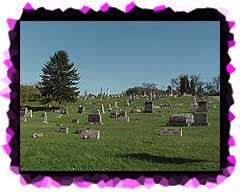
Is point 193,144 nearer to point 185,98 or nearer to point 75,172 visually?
point 185,98

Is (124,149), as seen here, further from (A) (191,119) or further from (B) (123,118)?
(A) (191,119)

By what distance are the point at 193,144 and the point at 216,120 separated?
0.99 feet

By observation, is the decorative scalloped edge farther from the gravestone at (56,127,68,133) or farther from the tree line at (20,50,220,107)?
the gravestone at (56,127,68,133)

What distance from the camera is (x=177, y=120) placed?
4.80m

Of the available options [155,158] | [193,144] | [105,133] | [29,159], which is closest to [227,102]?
[193,144]

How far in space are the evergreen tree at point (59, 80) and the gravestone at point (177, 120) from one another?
0.94m

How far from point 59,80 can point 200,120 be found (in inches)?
56.4

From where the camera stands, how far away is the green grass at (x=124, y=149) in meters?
4.24

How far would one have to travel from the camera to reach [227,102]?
163 inches

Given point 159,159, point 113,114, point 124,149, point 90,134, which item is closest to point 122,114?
point 113,114

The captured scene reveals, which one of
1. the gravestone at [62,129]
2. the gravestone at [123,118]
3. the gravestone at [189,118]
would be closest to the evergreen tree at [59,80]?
the gravestone at [62,129]

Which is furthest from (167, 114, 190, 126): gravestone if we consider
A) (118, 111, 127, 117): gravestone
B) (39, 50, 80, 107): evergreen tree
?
(39, 50, 80, 107): evergreen tree

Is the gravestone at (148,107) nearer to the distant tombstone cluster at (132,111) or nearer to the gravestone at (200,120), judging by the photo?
the distant tombstone cluster at (132,111)

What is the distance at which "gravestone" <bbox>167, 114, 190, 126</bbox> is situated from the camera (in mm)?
4718
